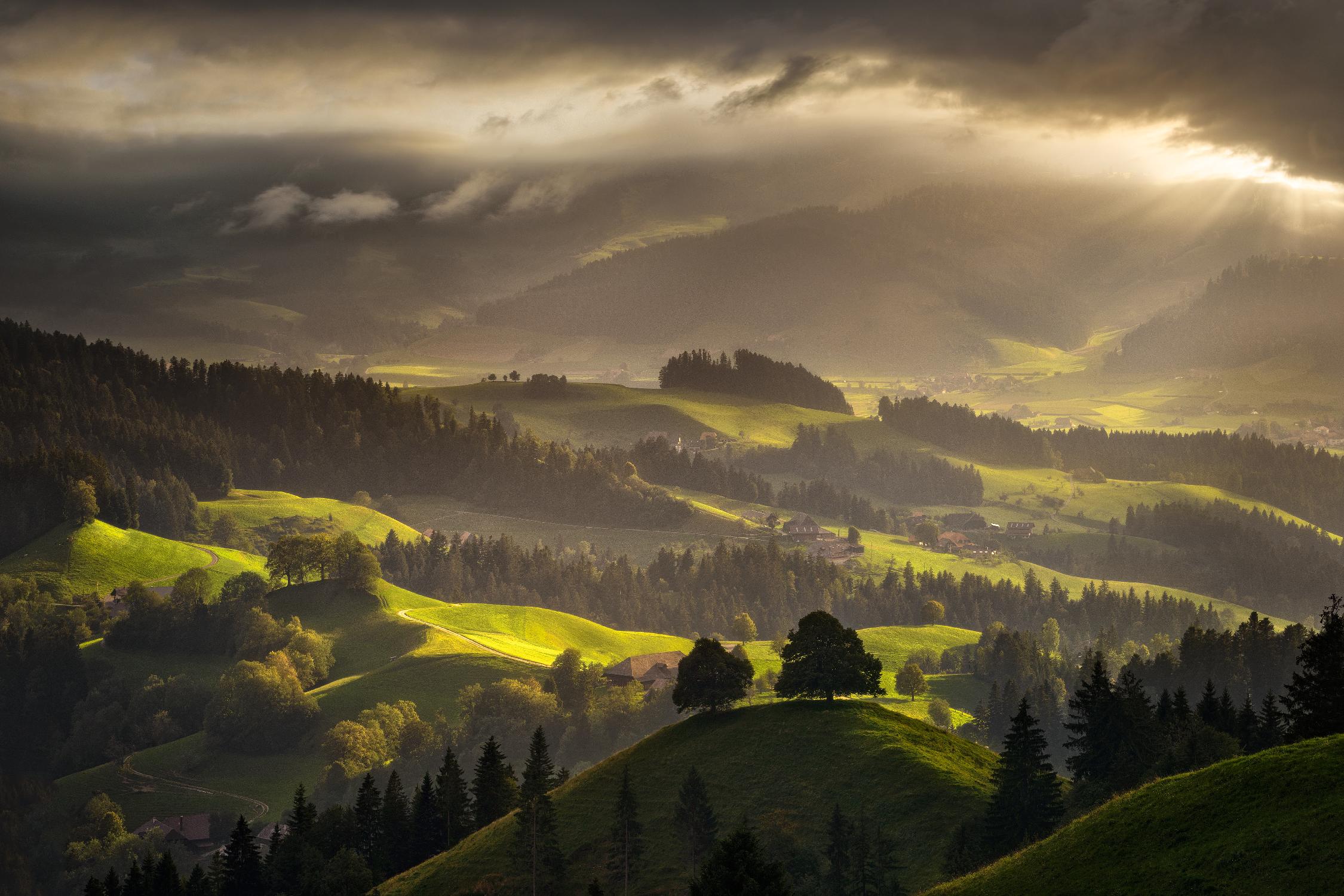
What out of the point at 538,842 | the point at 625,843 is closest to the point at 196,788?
the point at 538,842

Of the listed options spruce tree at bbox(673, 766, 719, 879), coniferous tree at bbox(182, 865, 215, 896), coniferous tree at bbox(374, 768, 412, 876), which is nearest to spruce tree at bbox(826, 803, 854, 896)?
spruce tree at bbox(673, 766, 719, 879)

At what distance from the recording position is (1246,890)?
155ft

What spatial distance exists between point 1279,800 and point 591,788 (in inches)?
2745

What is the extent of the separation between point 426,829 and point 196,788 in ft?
301

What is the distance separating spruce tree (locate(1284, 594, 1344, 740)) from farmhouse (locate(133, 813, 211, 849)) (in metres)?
147

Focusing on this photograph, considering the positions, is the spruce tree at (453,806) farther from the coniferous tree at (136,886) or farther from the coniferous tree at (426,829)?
the coniferous tree at (136,886)

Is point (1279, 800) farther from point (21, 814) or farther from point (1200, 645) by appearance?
point (21, 814)

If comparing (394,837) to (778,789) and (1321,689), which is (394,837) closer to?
(778,789)

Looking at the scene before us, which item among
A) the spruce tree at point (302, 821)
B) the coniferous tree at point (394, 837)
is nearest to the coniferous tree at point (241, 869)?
the spruce tree at point (302, 821)

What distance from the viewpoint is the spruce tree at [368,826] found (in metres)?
113

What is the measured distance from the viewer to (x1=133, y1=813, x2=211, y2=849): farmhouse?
6609 inches

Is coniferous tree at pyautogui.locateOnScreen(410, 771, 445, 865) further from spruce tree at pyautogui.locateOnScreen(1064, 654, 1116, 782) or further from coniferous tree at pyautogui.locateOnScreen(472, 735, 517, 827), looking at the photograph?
spruce tree at pyautogui.locateOnScreen(1064, 654, 1116, 782)

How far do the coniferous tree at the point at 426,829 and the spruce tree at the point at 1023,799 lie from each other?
54.4 m

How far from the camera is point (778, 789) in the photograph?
102 meters
